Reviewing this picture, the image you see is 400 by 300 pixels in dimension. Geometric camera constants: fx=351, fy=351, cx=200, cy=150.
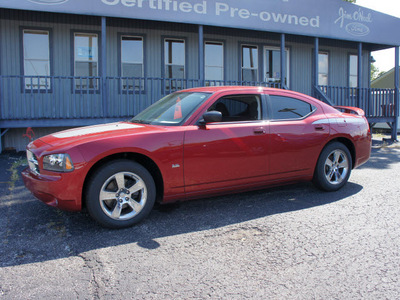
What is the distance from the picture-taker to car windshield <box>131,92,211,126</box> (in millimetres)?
4234

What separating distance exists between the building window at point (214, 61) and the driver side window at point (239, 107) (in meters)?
7.47

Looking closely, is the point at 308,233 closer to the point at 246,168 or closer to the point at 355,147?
the point at 246,168

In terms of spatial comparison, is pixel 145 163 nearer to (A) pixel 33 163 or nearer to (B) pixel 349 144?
(A) pixel 33 163

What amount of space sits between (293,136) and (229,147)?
3.43 ft

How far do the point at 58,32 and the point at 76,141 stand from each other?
25.1 ft

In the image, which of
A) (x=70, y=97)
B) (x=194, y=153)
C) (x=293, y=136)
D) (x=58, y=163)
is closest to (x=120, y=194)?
(x=58, y=163)

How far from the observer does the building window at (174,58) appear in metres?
11.3

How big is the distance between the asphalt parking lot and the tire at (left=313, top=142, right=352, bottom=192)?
0.99 ft

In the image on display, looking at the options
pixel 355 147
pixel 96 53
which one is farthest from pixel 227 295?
pixel 96 53

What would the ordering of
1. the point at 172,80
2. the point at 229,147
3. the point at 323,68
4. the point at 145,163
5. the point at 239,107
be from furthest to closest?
the point at 323,68 < the point at 172,80 < the point at 239,107 < the point at 229,147 < the point at 145,163

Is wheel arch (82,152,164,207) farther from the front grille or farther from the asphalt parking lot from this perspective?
the front grille

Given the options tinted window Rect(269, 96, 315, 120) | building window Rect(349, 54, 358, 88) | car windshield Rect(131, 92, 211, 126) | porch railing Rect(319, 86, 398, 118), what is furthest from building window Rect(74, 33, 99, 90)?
building window Rect(349, 54, 358, 88)

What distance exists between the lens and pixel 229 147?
13.8 feet

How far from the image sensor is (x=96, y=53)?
10422 millimetres
